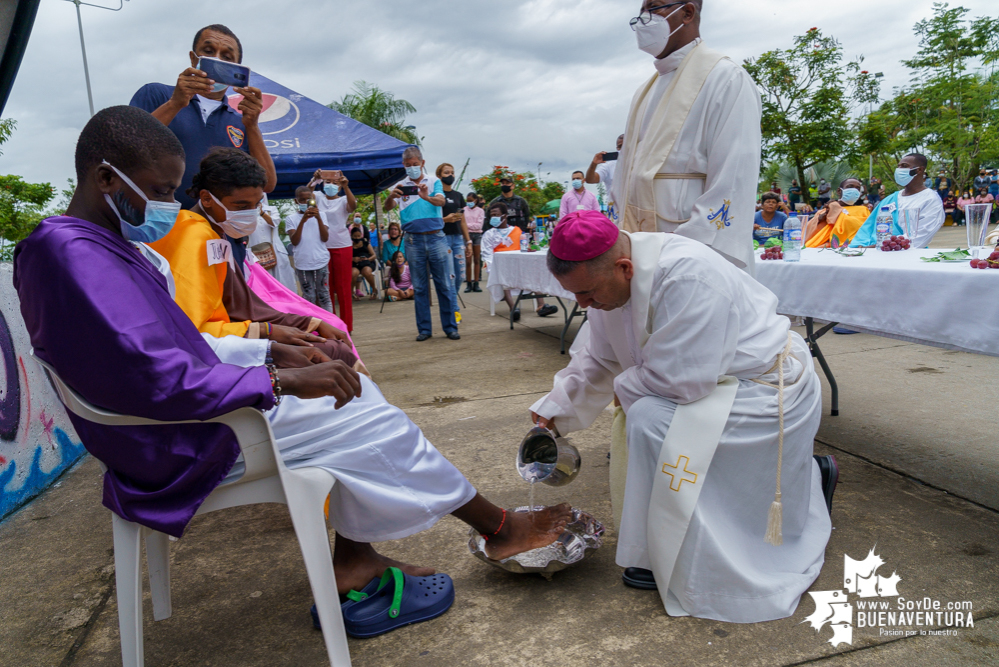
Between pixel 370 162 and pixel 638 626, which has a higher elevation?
pixel 370 162

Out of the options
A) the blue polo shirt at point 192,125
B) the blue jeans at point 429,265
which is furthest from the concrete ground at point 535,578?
the blue jeans at point 429,265

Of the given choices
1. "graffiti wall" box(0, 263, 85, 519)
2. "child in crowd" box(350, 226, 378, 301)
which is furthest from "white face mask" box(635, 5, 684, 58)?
"child in crowd" box(350, 226, 378, 301)

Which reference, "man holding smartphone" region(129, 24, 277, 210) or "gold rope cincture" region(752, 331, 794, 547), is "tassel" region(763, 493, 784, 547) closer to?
"gold rope cincture" region(752, 331, 794, 547)

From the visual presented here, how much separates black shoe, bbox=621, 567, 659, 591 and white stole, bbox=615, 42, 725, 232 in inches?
57.7

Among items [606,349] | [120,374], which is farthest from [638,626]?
[120,374]

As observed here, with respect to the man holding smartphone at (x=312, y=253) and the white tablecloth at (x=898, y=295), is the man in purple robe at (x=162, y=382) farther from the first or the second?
the man holding smartphone at (x=312, y=253)

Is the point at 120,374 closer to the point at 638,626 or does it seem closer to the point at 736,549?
the point at 638,626

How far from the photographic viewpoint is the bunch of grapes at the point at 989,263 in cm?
217

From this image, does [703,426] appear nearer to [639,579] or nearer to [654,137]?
[639,579]

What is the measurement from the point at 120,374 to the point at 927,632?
2112mm

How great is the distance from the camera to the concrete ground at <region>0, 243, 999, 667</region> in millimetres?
1771

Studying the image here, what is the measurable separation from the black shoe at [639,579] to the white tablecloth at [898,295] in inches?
49.5

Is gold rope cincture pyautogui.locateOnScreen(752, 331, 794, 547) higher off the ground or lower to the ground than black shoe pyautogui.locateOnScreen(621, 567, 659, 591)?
higher

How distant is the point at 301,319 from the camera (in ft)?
8.49
